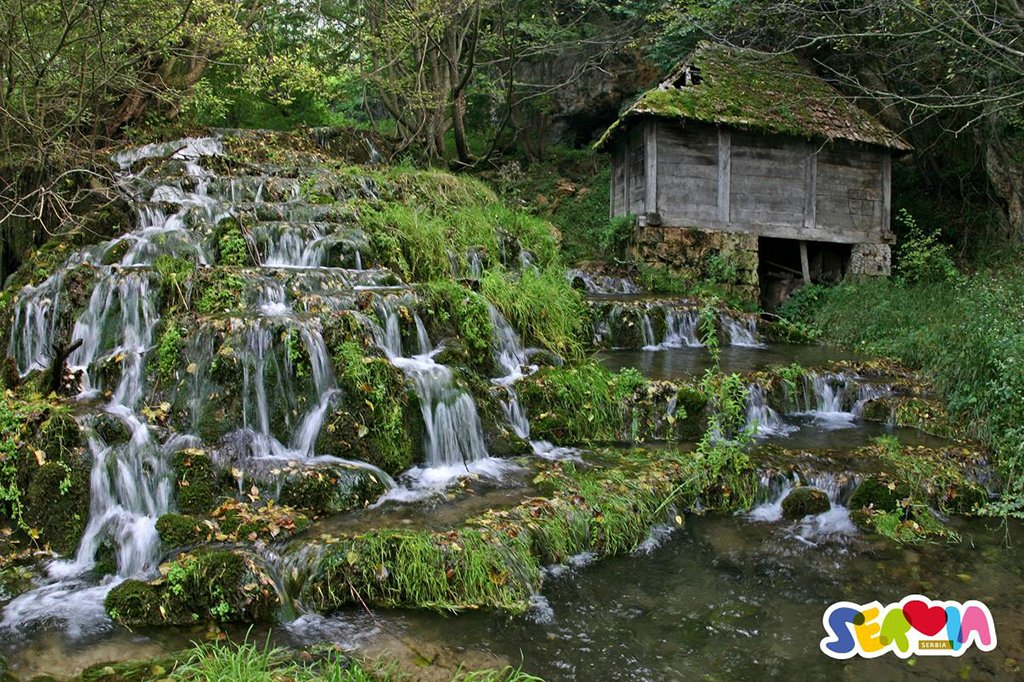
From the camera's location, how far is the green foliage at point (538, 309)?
30.9 ft

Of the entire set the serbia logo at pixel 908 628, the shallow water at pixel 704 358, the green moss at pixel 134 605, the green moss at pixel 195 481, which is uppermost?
the shallow water at pixel 704 358

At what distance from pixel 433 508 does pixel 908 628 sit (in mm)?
3483

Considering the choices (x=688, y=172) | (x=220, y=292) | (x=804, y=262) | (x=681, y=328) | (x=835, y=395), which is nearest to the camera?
(x=220, y=292)

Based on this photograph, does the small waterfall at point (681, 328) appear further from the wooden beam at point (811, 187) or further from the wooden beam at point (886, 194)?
the wooden beam at point (886, 194)

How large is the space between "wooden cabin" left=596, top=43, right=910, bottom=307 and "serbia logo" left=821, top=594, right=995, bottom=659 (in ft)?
33.5

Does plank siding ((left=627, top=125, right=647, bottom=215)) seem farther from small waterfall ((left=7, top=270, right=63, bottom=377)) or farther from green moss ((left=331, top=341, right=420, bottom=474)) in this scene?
small waterfall ((left=7, top=270, right=63, bottom=377))

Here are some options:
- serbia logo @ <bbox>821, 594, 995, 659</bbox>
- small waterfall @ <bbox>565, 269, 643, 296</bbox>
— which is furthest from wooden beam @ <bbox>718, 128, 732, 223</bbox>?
serbia logo @ <bbox>821, 594, 995, 659</bbox>

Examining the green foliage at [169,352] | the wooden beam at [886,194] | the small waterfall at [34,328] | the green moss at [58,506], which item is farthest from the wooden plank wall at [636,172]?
the green moss at [58,506]

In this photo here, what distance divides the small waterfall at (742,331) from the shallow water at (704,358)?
341mm

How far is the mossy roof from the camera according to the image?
569 inches

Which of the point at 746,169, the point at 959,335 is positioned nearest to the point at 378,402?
the point at 959,335

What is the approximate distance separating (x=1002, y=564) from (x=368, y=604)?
476 centimetres

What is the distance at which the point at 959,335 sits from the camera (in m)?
9.33

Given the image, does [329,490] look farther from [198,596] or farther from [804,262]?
[804,262]
